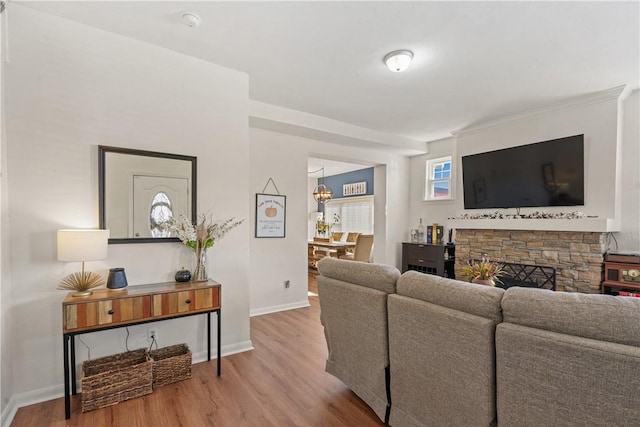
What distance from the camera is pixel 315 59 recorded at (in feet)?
9.80

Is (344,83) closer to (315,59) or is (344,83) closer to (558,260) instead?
(315,59)

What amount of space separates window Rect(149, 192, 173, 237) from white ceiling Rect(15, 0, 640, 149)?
4.44ft

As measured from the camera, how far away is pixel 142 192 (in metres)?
2.71

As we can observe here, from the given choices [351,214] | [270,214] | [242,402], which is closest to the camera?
[242,402]

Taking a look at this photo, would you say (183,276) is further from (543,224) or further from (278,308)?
(543,224)

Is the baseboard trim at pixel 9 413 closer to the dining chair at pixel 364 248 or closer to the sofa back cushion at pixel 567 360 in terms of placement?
the sofa back cushion at pixel 567 360

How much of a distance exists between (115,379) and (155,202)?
1.37 metres

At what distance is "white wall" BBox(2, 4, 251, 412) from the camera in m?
2.26

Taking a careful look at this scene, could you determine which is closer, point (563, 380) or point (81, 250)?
point (563, 380)

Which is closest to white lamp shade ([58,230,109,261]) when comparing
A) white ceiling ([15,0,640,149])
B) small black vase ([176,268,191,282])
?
small black vase ([176,268,191,282])

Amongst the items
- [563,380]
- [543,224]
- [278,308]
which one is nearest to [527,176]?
[543,224]

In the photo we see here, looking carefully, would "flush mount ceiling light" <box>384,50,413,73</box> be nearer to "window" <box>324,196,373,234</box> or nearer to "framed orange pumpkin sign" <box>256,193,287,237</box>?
"framed orange pumpkin sign" <box>256,193,287,237</box>

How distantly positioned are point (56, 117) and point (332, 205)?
7395 millimetres

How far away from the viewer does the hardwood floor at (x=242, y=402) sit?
81.8 inches
